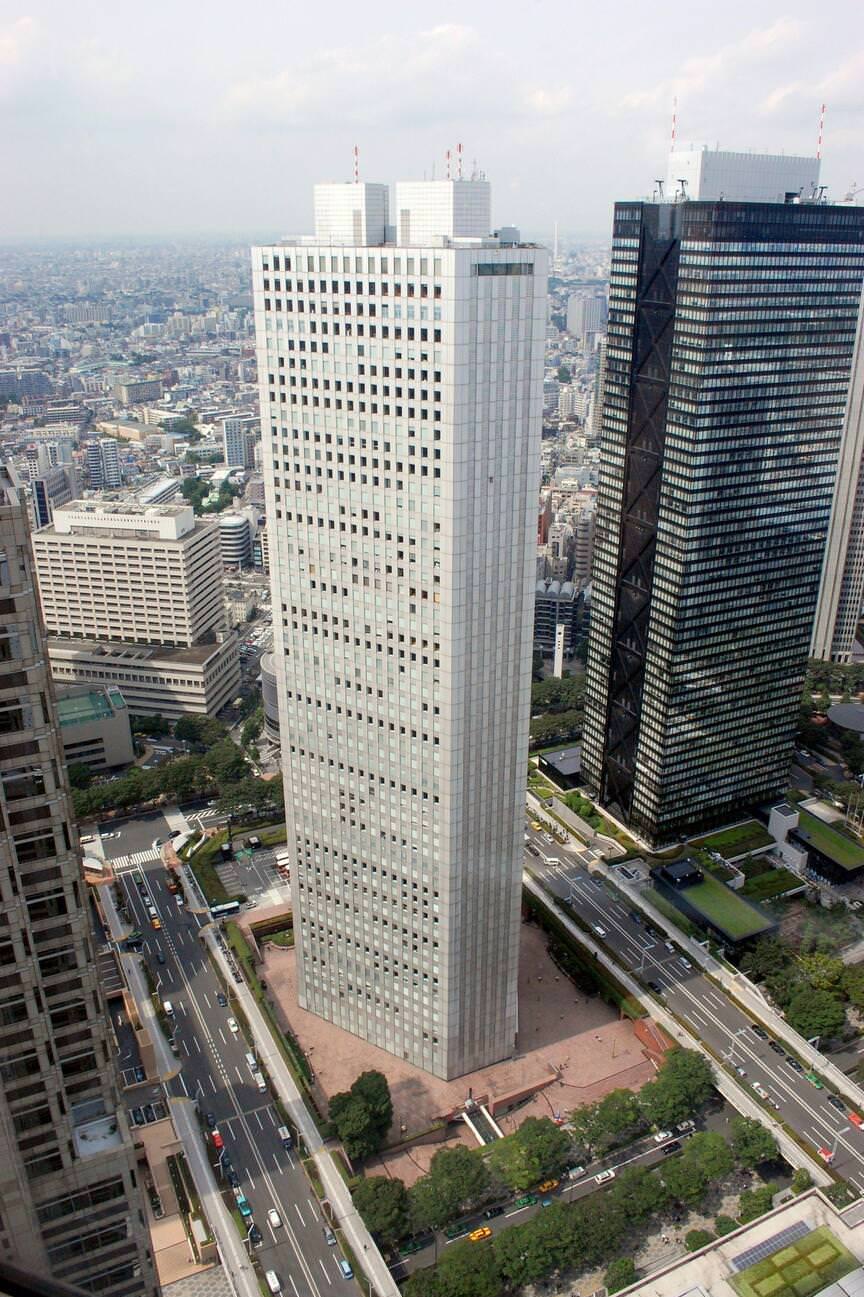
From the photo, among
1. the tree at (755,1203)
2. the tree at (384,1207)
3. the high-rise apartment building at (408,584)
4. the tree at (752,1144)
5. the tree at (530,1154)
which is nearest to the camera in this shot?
the high-rise apartment building at (408,584)

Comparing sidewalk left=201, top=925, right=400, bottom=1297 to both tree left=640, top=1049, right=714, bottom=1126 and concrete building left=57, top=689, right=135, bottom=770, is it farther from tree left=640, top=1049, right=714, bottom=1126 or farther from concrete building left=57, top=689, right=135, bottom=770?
concrete building left=57, top=689, right=135, bottom=770

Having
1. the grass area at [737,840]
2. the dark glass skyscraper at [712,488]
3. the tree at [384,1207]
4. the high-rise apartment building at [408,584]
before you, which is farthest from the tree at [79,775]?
the grass area at [737,840]

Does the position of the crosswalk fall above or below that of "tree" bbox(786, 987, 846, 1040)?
below

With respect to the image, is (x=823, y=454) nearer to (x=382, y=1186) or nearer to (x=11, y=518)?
(x=382, y=1186)

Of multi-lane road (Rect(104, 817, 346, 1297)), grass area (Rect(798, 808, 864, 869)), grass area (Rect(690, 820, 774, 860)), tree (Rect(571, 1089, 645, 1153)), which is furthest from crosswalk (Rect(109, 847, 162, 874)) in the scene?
grass area (Rect(798, 808, 864, 869))

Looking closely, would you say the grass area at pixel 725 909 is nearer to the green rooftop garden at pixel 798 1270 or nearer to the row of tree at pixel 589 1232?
the row of tree at pixel 589 1232

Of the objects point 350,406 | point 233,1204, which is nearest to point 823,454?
point 350,406
